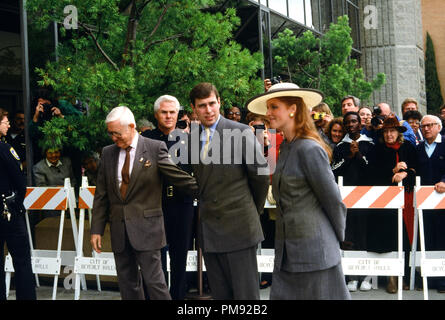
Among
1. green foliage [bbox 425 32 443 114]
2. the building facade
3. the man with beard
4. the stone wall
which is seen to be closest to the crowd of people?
the man with beard

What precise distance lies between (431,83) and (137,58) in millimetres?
32152

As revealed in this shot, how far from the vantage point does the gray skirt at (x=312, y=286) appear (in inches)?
153

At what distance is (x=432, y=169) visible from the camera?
7.75 m

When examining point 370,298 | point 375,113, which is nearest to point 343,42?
point 375,113

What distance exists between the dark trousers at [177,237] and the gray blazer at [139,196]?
0.75m

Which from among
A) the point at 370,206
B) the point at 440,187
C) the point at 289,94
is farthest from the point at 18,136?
the point at 289,94

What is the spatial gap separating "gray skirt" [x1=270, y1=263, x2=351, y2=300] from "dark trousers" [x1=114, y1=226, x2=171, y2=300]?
1.51 metres

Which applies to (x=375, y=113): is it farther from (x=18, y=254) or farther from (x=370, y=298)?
(x=18, y=254)

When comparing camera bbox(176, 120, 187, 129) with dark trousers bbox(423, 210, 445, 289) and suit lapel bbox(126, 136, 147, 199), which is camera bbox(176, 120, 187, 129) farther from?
dark trousers bbox(423, 210, 445, 289)

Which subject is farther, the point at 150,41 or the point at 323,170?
the point at 150,41

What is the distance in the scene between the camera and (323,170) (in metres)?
3.87

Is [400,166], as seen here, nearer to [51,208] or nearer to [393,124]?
[393,124]

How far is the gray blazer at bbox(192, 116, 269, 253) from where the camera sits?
180 inches
